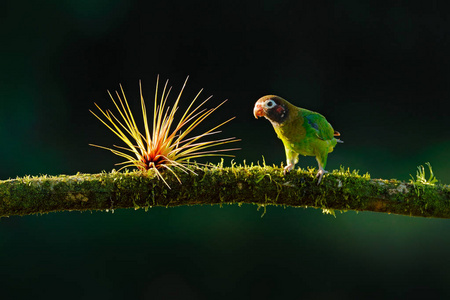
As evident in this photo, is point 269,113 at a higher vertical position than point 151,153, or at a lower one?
higher

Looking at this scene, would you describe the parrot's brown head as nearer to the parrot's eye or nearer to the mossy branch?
the parrot's eye

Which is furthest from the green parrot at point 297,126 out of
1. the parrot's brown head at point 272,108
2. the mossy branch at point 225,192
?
the mossy branch at point 225,192

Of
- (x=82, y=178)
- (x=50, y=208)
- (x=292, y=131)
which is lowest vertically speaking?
(x=50, y=208)

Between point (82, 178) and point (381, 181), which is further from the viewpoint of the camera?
point (381, 181)

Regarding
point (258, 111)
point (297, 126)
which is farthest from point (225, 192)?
point (297, 126)

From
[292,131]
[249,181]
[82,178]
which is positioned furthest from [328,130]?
[82,178]

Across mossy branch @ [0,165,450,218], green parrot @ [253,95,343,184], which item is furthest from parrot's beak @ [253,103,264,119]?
mossy branch @ [0,165,450,218]

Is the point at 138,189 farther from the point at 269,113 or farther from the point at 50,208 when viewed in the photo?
the point at 269,113

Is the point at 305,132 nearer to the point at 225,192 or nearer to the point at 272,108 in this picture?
the point at 272,108
